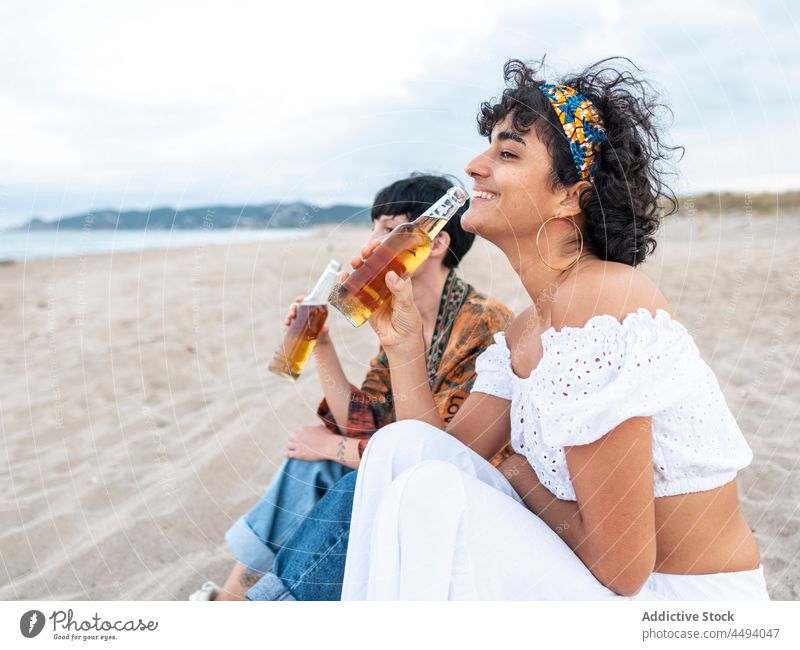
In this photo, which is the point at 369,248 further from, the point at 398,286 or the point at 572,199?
the point at 572,199

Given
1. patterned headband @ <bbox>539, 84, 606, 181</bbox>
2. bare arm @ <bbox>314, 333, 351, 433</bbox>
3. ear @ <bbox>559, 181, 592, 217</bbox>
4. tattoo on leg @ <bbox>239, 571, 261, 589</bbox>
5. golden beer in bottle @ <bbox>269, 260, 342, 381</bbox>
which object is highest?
patterned headband @ <bbox>539, 84, 606, 181</bbox>

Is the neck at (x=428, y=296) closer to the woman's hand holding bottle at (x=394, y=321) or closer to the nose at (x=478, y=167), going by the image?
the woman's hand holding bottle at (x=394, y=321)

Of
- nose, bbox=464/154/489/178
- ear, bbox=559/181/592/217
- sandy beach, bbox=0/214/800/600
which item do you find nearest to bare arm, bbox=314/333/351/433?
sandy beach, bbox=0/214/800/600

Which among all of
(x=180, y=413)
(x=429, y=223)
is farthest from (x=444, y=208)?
(x=180, y=413)

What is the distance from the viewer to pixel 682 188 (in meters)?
2.05

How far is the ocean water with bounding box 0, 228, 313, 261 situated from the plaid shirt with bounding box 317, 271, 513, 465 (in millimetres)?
9210

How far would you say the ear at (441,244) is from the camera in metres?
2.48

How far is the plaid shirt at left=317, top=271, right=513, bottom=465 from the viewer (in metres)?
2.27

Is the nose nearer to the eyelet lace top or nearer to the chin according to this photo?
the chin

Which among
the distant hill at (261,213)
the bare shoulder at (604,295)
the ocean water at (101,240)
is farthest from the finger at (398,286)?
the ocean water at (101,240)

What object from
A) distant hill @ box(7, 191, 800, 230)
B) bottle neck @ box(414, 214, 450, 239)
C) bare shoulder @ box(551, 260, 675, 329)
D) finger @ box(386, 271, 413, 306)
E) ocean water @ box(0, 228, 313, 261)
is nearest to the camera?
bare shoulder @ box(551, 260, 675, 329)

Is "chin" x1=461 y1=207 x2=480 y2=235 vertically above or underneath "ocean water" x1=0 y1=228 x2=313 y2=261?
above

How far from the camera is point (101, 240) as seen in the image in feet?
69.6

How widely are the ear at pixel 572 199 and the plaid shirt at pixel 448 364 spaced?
631 mm
